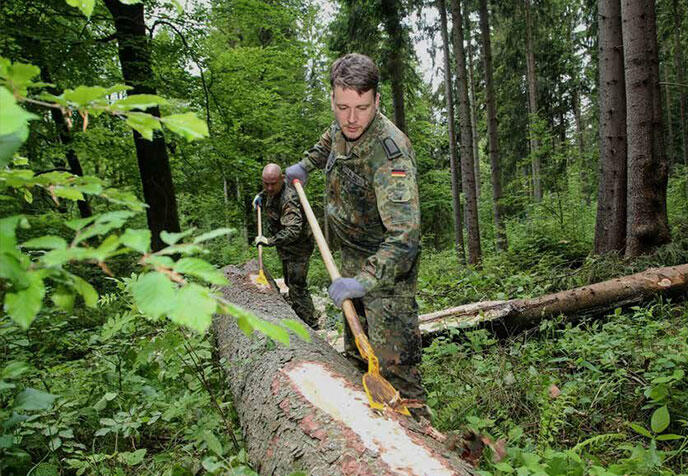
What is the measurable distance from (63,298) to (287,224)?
15.2 ft

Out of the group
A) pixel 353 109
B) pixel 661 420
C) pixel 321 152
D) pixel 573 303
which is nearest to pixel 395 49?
pixel 321 152

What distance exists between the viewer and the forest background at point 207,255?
0.96 metres

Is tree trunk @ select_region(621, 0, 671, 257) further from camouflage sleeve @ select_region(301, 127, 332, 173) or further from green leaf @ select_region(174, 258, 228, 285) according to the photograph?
green leaf @ select_region(174, 258, 228, 285)

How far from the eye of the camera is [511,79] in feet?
61.1

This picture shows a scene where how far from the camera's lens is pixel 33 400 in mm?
1607

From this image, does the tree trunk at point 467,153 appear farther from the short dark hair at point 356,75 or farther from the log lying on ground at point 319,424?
the short dark hair at point 356,75

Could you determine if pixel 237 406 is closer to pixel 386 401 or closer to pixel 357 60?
pixel 386 401

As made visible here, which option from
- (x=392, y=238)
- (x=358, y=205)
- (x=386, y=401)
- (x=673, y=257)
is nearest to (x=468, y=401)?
(x=386, y=401)

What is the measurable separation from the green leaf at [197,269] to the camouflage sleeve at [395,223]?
Answer: 1.62m

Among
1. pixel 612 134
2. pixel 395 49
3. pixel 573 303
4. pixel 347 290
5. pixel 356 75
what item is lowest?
pixel 573 303

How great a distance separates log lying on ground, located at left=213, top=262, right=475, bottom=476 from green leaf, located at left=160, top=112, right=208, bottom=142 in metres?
1.29

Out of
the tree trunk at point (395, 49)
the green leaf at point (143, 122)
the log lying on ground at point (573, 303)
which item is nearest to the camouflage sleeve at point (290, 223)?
the log lying on ground at point (573, 303)

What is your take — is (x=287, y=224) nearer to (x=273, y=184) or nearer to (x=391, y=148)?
(x=273, y=184)

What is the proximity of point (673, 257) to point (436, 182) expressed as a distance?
55.1ft
